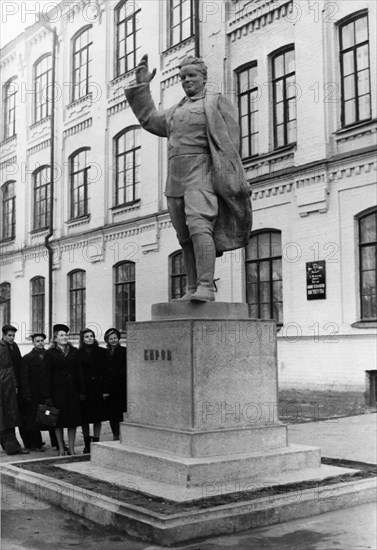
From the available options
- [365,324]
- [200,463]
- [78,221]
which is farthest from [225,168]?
[78,221]

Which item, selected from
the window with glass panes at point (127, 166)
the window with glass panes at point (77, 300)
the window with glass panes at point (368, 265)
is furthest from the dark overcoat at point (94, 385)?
the window with glass panes at point (77, 300)

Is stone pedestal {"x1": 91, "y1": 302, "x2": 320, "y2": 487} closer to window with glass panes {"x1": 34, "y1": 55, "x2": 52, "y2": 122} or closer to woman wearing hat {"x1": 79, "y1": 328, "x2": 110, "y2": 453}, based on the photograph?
woman wearing hat {"x1": 79, "y1": 328, "x2": 110, "y2": 453}

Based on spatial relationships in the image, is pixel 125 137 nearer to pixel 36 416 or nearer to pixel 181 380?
pixel 36 416

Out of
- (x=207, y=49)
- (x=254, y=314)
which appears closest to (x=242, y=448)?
(x=254, y=314)

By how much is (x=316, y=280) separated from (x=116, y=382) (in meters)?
6.33

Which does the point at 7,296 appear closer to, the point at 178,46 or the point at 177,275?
the point at 177,275

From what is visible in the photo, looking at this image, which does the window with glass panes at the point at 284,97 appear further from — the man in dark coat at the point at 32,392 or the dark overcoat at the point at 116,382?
the man in dark coat at the point at 32,392

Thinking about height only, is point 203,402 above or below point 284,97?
below

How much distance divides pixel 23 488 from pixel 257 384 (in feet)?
7.61

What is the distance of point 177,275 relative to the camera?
19047 millimetres

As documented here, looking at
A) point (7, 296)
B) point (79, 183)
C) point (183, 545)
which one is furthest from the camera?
point (7, 296)

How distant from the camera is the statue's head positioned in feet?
23.3

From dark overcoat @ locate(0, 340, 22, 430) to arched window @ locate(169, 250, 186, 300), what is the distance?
31.2 ft

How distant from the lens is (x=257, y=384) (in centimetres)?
672
